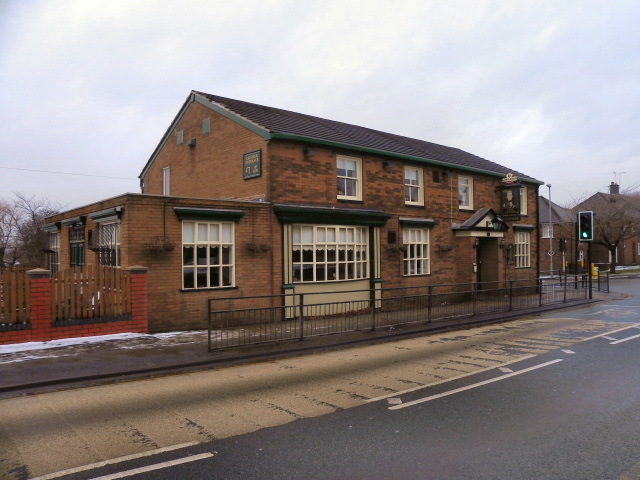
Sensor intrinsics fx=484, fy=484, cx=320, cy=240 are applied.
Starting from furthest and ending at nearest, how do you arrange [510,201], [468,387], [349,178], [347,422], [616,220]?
[616,220]
[510,201]
[349,178]
[468,387]
[347,422]

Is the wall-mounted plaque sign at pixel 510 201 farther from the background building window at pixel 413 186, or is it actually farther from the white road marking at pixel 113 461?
the white road marking at pixel 113 461

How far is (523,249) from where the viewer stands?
82.2 feet

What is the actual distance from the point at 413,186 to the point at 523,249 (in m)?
8.98

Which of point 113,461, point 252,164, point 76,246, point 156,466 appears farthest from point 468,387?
point 76,246

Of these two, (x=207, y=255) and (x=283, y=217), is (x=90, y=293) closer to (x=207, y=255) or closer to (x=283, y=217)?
(x=207, y=255)

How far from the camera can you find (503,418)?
236 inches

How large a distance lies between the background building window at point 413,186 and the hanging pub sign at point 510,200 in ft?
18.1

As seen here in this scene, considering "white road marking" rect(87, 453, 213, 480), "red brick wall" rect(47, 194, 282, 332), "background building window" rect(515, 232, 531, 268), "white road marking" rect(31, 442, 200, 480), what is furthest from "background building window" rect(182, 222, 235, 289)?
"background building window" rect(515, 232, 531, 268)

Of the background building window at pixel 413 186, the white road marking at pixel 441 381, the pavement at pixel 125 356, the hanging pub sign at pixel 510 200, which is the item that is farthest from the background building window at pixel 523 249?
the white road marking at pixel 441 381

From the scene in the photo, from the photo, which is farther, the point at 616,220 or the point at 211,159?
the point at 616,220

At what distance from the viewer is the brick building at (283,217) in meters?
13.1

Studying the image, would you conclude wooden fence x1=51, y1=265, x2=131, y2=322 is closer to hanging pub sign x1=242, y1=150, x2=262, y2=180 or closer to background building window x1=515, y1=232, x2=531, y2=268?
hanging pub sign x1=242, y1=150, x2=262, y2=180

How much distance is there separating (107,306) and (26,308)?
169cm

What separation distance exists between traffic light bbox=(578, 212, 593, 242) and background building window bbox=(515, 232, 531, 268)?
3.57 meters
